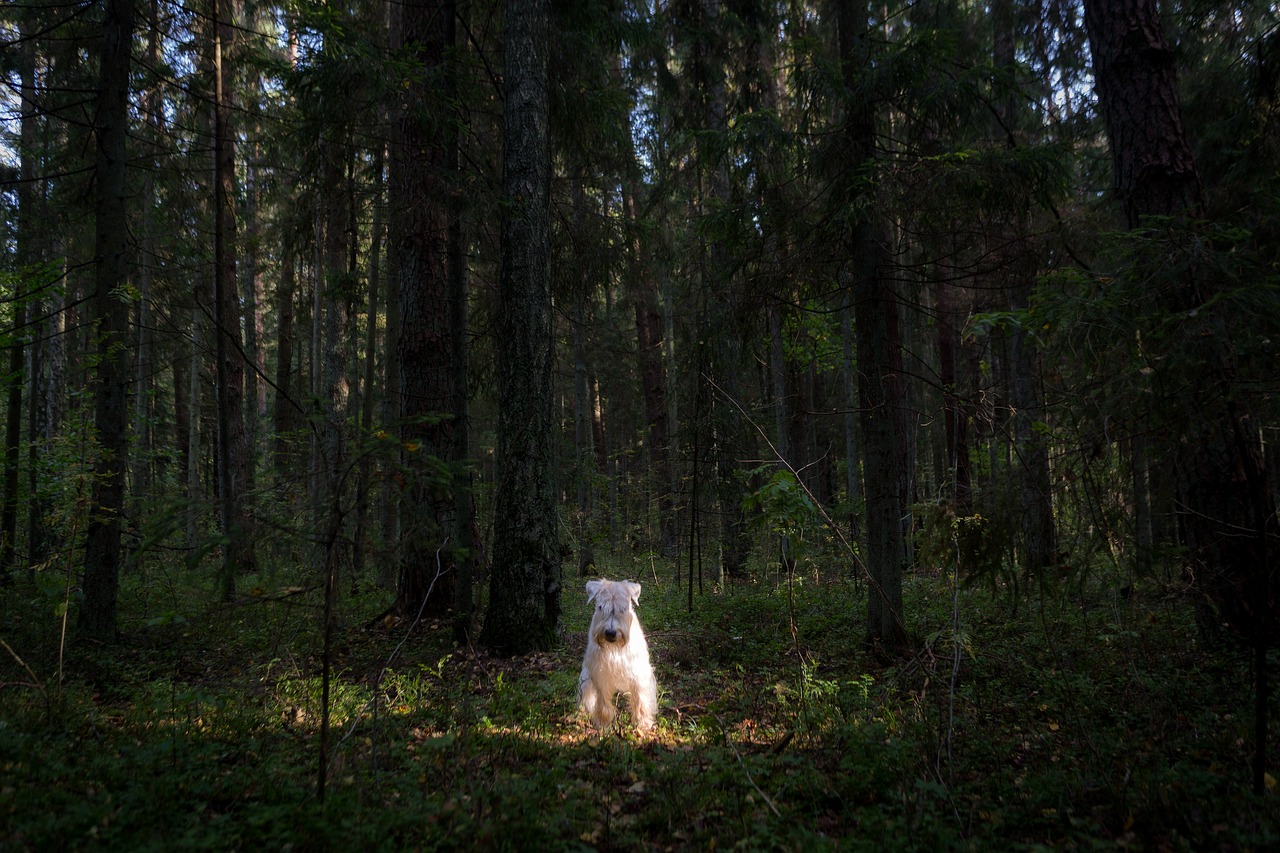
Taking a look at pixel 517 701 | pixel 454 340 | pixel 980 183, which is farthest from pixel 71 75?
pixel 980 183

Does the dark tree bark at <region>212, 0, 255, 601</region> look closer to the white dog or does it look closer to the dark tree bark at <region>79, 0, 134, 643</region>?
the dark tree bark at <region>79, 0, 134, 643</region>

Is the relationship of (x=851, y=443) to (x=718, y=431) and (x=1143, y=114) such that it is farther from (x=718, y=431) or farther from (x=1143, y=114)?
(x=1143, y=114)

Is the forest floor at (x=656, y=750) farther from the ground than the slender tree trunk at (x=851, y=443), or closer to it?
closer to it

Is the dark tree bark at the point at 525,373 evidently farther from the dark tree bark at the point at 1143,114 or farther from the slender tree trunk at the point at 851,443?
the dark tree bark at the point at 1143,114

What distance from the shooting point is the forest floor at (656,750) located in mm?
3010

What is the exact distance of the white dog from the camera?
5.00m

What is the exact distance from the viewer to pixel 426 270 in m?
8.69

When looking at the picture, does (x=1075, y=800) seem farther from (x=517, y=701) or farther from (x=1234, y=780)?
(x=517, y=701)

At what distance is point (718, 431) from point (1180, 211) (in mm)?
7519

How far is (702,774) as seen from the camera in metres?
4.00

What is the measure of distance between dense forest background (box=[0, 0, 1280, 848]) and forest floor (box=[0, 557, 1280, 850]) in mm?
50

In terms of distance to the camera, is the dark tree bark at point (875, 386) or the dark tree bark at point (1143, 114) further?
the dark tree bark at point (875, 386)

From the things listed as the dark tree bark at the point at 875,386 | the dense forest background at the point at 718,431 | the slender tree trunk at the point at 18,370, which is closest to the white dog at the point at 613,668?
the dense forest background at the point at 718,431

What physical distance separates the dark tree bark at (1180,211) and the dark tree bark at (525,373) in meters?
5.33
